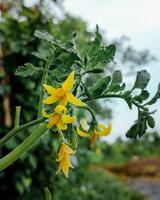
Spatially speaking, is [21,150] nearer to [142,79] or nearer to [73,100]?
[73,100]

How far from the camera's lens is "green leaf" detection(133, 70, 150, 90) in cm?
111

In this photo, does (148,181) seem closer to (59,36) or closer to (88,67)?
(59,36)

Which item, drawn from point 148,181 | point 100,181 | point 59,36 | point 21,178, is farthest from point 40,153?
point 148,181

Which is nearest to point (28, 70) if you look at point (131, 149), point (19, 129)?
point (19, 129)

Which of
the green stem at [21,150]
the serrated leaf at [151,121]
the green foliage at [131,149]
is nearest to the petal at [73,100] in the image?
the green stem at [21,150]

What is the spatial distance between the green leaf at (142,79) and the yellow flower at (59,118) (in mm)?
219

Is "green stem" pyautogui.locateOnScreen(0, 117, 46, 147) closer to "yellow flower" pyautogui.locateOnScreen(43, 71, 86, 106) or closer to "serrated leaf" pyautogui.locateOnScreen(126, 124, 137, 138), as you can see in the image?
"yellow flower" pyautogui.locateOnScreen(43, 71, 86, 106)

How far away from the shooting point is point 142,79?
112 cm

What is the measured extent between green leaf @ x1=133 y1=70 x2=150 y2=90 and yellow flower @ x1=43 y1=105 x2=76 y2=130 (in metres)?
0.22

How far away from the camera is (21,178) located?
11.0ft

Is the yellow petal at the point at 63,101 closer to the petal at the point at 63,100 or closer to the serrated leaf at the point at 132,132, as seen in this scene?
the petal at the point at 63,100

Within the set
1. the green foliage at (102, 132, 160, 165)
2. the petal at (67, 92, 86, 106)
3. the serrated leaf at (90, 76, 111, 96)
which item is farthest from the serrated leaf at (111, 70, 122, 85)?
the green foliage at (102, 132, 160, 165)

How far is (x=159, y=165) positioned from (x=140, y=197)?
5.67 feet

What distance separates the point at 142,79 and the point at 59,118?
25 centimetres
